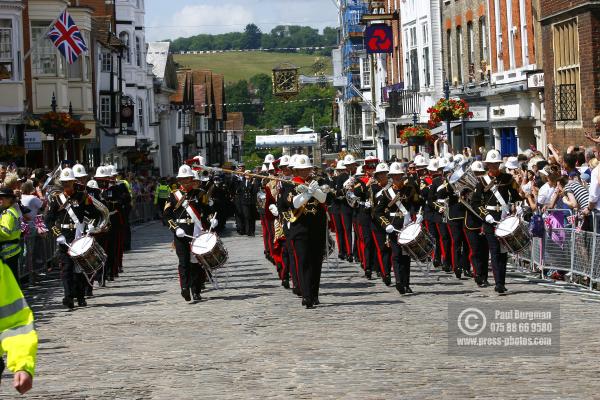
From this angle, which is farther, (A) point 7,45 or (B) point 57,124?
(A) point 7,45

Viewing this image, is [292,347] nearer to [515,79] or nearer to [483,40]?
[515,79]

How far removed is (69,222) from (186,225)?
1.61 metres

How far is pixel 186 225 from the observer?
62.6 feet

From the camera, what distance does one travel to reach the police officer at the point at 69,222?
742 inches

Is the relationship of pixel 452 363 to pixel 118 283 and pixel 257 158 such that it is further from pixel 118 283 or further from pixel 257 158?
pixel 257 158

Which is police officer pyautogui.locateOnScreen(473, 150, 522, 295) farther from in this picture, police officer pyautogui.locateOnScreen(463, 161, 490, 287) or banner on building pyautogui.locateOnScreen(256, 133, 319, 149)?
banner on building pyautogui.locateOnScreen(256, 133, 319, 149)

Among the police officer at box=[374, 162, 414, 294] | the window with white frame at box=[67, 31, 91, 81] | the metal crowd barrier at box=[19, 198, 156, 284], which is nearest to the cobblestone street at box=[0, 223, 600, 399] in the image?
the police officer at box=[374, 162, 414, 294]

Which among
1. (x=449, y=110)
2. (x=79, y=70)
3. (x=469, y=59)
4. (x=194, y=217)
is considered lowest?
(x=194, y=217)

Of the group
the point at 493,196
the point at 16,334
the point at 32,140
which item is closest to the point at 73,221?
the point at 493,196

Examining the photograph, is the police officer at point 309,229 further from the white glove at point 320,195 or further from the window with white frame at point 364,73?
the window with white frame at point 364,73

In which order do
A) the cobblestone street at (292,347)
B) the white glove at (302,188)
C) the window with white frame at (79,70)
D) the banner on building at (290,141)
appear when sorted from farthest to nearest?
the banner on building at (290,141), the window with white frame at (79,70), the white glove at (302,188), the cobblestone street at (292,347)

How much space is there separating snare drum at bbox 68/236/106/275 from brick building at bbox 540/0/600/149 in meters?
13.5

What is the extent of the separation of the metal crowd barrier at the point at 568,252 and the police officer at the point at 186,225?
4835 millimetres

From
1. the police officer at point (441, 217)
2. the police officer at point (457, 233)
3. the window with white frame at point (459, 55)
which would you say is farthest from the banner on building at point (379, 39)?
the police officer at point (457, 233)
